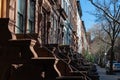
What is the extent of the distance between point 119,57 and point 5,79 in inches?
4161

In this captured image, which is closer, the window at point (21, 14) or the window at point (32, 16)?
the window at point (21, 14)

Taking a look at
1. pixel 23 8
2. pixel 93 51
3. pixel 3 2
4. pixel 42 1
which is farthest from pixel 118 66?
pixel 93 51

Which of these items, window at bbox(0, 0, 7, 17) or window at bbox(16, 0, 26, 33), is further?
window at bbox(16, 0, 26, 33)

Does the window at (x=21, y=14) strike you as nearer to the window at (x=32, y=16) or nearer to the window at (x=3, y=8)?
the window at (x=32, y=16)

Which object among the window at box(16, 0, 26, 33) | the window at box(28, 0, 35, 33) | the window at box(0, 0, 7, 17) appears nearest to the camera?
the window at box(0, 0, 7, 17)

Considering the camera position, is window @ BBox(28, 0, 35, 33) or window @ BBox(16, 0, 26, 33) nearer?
window @ BBox(16, 0, 26, 33)

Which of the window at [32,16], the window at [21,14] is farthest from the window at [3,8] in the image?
the window at [32,16]

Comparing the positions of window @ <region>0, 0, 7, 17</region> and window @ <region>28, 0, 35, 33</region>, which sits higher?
window @ <region>28, 0, 35, 33</region>

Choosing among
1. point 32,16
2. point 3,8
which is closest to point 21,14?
point 32,16

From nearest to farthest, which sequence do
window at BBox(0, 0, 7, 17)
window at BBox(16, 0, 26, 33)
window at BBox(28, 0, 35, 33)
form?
window at BBox(0, 0, 7, 17)
window at BBox(16, 0, 26, 33)
window at BBox(28, 0, 35, 33)

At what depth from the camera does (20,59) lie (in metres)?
9.77

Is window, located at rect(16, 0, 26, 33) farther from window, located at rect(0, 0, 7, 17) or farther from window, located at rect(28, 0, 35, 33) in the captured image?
window, located at rect(0, 0, 7, 17)

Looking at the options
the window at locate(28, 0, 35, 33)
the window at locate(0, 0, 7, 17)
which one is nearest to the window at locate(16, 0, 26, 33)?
the window at locate(28, 0, 35, 33)

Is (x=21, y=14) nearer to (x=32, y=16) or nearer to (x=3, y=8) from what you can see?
(x=32, y=16)
